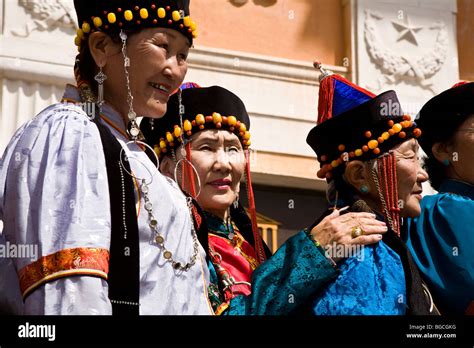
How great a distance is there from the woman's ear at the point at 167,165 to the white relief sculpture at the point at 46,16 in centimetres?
200

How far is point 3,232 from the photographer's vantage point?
272 centimetres

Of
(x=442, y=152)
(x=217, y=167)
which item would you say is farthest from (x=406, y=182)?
(x=217, y=167)

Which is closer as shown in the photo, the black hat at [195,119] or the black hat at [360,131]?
the black hat at [360,131]

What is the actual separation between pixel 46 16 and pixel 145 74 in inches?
116

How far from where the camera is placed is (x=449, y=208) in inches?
159

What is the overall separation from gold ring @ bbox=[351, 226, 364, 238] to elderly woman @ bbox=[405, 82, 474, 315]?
20.9 inches

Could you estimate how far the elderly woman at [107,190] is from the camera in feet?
8.47

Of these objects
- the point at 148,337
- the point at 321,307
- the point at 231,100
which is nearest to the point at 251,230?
the point at 231,100

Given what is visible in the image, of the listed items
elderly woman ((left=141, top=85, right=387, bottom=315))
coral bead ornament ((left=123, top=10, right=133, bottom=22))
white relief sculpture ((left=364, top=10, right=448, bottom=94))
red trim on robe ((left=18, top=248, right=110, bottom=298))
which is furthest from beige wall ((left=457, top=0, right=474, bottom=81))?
red trim on robe ((left=18, top=248, right=110, bottom=298))

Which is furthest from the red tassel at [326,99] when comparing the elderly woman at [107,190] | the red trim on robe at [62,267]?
the red trim on robe at [62,267]

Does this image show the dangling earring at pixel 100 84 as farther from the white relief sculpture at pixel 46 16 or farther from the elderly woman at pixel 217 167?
the white relief sculpture at pixel 46 16

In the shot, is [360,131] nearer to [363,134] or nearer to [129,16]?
[363,134]

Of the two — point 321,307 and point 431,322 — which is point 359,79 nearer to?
point 321,307

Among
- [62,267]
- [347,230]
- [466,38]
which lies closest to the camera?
[62,267]
